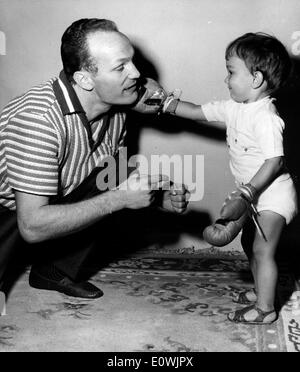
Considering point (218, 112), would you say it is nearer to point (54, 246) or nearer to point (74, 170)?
point (74, 170)

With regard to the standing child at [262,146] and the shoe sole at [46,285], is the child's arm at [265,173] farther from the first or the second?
the shoe sole at [46,285]

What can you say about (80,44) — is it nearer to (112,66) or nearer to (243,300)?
(112,66)

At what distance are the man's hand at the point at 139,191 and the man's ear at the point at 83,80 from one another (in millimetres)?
336

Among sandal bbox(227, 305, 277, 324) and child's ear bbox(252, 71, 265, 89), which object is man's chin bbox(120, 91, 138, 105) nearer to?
child's ear bbox(252, 71, 265, 89)

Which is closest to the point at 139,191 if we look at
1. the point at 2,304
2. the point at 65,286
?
the point at 65,286

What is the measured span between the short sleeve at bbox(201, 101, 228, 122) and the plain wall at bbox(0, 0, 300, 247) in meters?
0.30

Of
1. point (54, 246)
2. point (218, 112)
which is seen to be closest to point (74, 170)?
point (54, 246)

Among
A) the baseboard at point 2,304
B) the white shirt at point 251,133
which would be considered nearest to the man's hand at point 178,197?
the white shirt at point 251,133

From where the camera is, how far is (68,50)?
5.73ft

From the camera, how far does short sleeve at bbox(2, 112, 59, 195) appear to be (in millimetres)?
1610

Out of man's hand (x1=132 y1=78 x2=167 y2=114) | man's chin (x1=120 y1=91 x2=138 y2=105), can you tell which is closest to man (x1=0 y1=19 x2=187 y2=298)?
man's chin (x1=120 y1=91 x2=138 y2=105)

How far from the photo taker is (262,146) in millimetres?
1638
